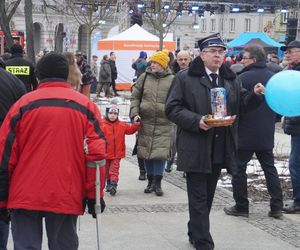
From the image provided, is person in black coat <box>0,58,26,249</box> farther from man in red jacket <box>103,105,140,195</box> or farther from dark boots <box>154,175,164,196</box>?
dark boots <box>154,175,164,196</box>

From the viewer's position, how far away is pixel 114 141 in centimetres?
859

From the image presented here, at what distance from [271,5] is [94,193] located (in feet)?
158

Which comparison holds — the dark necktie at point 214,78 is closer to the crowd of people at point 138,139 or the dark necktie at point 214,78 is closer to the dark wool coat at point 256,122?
the crowd of people at point 138,139

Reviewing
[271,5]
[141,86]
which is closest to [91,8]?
[271,5]

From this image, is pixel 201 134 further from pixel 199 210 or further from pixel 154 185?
pixel 154 185

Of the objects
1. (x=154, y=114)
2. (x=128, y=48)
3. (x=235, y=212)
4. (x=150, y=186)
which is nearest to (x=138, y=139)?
(x=154, y=114)

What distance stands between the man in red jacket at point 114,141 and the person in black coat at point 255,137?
5.66 ft

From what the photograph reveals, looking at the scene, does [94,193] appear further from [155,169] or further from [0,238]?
[155,169]

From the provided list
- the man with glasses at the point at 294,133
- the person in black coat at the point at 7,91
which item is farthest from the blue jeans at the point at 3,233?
the man with glasses at the point at 294,133

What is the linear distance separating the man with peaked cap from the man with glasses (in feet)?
5.70

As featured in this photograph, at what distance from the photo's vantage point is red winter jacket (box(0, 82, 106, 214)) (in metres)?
4.17

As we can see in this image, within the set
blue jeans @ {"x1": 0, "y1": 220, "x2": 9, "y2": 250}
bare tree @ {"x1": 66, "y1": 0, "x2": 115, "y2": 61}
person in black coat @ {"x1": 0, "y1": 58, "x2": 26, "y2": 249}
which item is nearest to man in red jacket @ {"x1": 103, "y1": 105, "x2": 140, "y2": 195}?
blue jeans @ {"x1": 0, "y1": 220, "x2": 9, "y2": 250}

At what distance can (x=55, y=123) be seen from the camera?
165 inches

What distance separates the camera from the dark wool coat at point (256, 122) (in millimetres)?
7129
